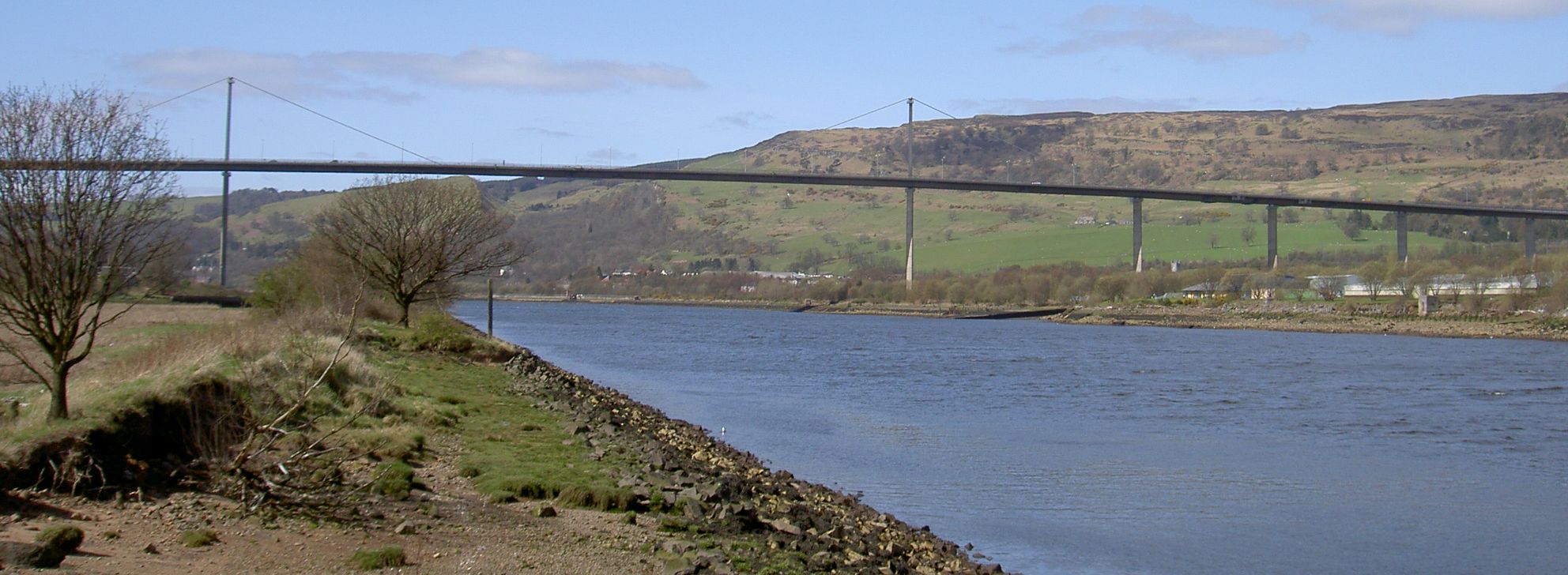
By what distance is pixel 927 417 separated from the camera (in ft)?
81.8

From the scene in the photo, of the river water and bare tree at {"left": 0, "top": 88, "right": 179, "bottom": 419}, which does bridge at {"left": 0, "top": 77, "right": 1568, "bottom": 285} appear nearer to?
the river water

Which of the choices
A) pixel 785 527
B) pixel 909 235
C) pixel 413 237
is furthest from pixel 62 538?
pixel 909 235

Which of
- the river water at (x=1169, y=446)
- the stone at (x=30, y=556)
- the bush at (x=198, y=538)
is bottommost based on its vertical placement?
the river water at (x=1169, y=446)

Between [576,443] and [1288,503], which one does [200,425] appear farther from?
[1288,503]

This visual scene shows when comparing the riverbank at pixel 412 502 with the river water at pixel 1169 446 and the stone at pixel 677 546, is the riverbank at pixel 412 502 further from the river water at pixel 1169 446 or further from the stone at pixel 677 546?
the river water at pixel 1169 446

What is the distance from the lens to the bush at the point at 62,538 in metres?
7.03

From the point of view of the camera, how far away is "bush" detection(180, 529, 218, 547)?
7883 mm

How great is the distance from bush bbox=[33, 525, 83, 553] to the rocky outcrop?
12.1 ft

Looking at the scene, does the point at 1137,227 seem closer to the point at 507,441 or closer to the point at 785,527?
the point at 507,441

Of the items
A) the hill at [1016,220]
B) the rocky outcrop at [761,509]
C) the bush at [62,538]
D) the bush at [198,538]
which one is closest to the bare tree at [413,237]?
the rocky outcrop at [761,509]

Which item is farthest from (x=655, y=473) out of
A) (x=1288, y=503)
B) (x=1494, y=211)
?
(x=1494, y=211)

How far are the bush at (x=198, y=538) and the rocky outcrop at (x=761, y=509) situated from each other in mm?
3030

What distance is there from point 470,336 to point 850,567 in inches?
836

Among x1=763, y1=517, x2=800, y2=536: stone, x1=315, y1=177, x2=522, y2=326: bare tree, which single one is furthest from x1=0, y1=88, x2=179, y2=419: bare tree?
x1=315, y1=177, x2=522, y2=326: bare tree
